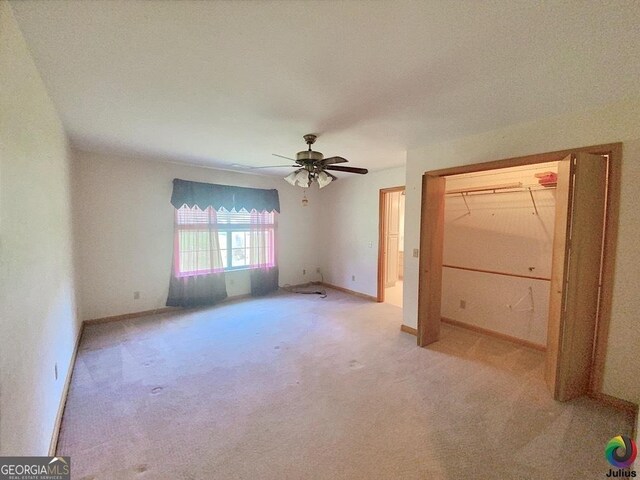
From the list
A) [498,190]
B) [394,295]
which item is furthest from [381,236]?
[498,190]

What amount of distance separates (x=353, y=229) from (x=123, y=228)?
3856mm

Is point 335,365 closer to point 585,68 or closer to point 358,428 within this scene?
point 358,428

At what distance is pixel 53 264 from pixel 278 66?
2220mm

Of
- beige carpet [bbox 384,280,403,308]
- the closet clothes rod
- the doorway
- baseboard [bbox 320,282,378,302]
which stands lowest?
beige carpet [bbox 384,280,403,308]

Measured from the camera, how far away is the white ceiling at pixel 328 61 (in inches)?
47.9

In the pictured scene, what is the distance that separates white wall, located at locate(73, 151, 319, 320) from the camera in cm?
367

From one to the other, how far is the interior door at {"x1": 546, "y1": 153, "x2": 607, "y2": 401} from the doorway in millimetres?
2651

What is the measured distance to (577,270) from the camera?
2.12 meters

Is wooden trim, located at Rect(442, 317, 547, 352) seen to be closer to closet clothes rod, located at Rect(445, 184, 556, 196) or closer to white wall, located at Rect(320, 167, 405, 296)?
white wall, located at Rect(320, 167, 405, 296)

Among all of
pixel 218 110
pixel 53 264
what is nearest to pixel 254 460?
pixel 53 264

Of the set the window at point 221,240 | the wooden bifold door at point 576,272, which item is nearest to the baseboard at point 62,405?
the window at point 221,240

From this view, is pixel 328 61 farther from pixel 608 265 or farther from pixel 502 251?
pixel 502 251

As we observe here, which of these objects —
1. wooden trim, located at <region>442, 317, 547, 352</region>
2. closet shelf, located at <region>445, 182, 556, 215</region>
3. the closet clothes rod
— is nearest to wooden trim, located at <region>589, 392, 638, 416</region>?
wooden trim, located at <region>442, 317, 547, 352</region>

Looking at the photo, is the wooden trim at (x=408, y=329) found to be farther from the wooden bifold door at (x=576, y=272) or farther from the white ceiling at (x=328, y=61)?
the white ceiling at (x=328, y=61)
